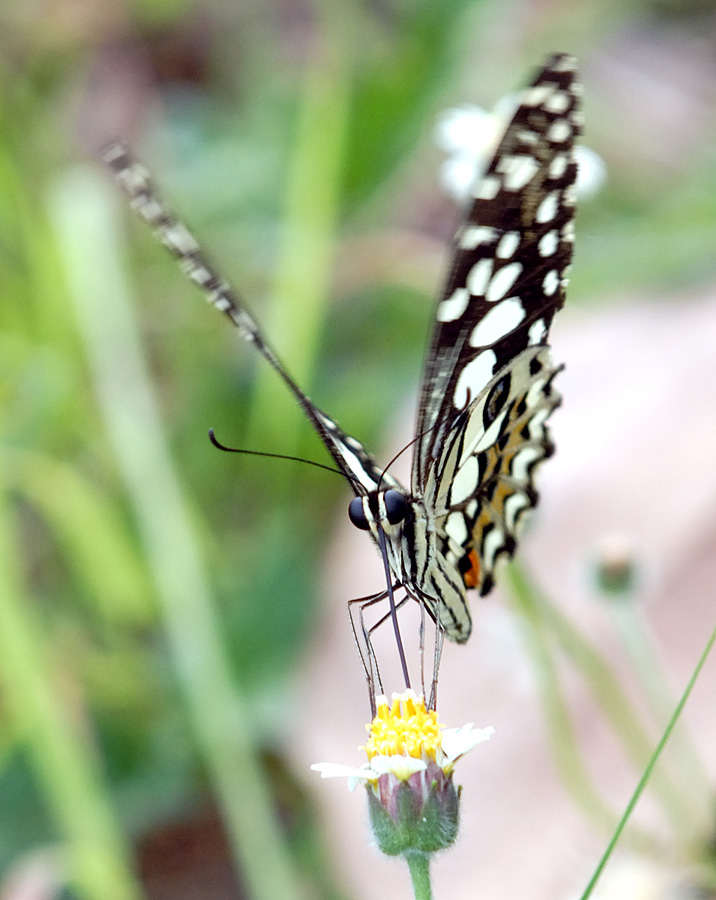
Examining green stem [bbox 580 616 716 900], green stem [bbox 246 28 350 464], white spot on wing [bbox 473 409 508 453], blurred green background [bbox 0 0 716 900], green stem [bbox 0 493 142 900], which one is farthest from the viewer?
green stem [bbox 246 28 350 464]

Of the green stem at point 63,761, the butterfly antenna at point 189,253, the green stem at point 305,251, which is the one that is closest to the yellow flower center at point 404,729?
the butterfly antenna at point 189,253

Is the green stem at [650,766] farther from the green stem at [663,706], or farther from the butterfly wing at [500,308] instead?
the green stem at [663,706]

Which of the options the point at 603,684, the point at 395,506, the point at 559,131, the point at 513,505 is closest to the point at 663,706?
the point at 603,684

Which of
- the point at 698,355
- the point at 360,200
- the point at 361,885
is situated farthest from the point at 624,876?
the point at 360,200

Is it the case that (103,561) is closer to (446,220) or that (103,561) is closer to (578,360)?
(578,360)

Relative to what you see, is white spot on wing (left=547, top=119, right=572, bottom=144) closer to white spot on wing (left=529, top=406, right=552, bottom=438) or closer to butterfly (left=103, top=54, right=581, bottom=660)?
butterfly (left=103, top=54, right=581, bottom=660)

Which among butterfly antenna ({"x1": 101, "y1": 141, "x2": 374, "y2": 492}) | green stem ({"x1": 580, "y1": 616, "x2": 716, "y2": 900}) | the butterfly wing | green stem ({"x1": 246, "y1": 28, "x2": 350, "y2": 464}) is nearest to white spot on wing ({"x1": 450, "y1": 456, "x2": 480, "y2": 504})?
the butterfly wing

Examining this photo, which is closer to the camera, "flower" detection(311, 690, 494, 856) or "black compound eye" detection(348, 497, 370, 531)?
"flower" detection(311, 690, 494, 856)
